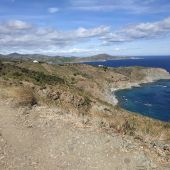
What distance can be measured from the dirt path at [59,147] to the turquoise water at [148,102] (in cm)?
8705

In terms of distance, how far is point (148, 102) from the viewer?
504 feet

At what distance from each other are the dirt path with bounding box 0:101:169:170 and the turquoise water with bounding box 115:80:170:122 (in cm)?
8705

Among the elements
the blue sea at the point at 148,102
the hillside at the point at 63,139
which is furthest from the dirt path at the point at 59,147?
the blue sea at the point at 148,102

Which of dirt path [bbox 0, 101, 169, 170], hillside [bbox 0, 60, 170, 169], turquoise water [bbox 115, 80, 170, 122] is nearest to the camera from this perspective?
dirt path [bbox 0, 101, 169, 170]

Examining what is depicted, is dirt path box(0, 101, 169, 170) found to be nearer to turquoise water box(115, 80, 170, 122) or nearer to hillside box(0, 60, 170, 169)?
hillside box(0, 60, 170, 169)

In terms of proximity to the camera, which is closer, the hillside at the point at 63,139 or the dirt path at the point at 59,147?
the dirt path at the point at 59,147

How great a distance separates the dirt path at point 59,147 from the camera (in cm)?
2283

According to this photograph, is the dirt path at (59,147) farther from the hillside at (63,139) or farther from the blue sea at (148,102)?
the blue sea at (148,102)

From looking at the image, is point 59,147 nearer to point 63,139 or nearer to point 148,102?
point 63,139

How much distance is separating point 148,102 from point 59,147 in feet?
433

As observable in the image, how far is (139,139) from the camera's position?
26391 millimetres

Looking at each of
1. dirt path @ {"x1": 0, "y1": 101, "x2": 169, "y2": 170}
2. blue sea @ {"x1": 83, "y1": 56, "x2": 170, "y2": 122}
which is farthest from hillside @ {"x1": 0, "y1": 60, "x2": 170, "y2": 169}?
blue sea @ {"x1": 83, "y1": 56, "x2": 170, "y2": 122}

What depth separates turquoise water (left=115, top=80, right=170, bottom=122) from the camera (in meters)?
125

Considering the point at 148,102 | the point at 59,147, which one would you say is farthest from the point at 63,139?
the point at 148,102
